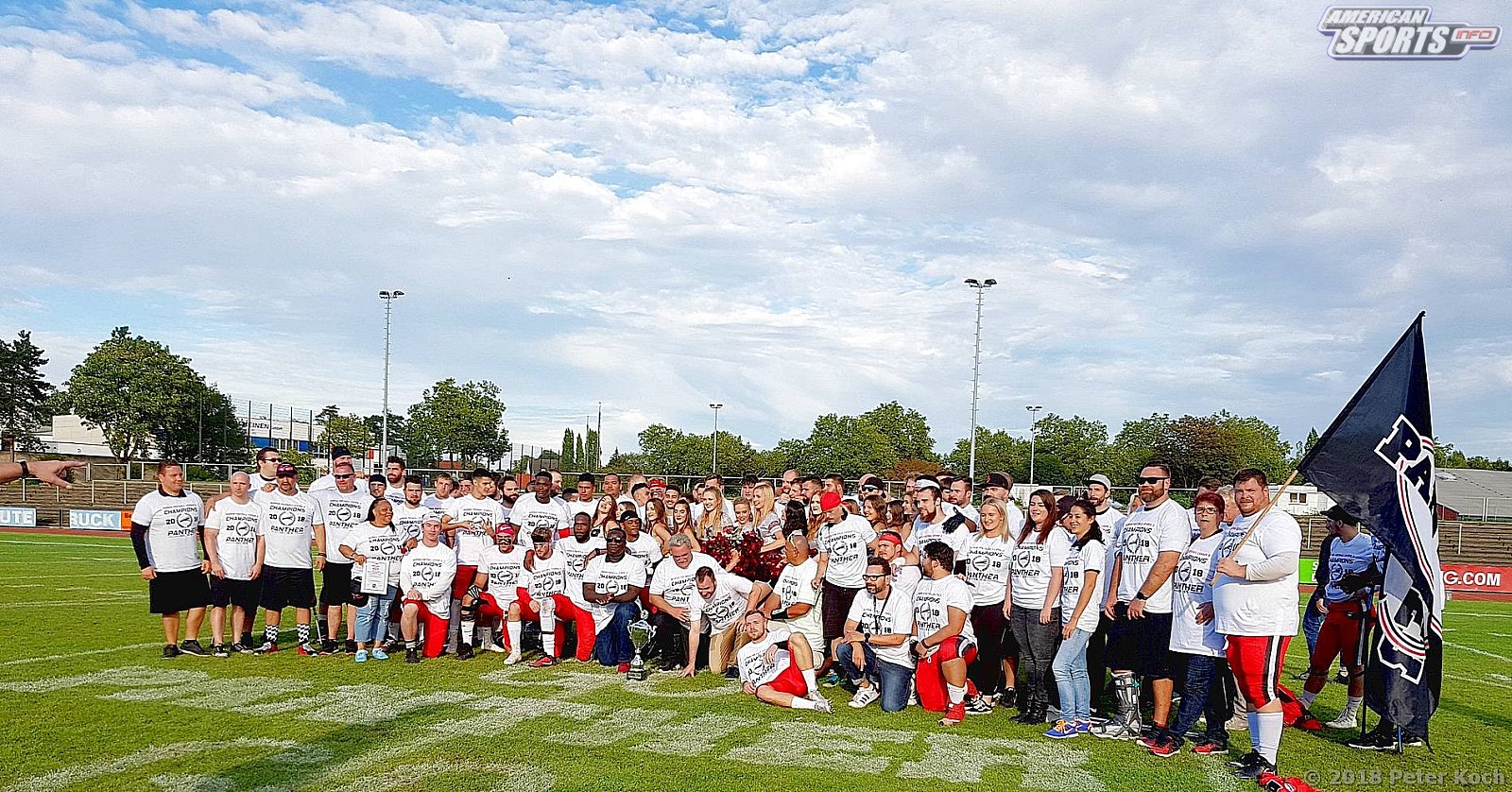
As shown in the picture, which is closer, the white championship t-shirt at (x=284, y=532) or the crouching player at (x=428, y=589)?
the crouching player at (x=428, y=589)

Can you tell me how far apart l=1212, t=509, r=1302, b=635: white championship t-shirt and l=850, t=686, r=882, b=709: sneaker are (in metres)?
2.74

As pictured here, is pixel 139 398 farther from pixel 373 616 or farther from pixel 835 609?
pixel 835 609

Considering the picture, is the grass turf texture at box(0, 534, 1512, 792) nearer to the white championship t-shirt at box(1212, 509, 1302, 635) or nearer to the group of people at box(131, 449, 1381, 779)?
the group of people at box(131, 449, 1381, 779)

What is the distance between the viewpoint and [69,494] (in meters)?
33.8

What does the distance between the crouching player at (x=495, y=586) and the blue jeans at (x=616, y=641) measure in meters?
0.96

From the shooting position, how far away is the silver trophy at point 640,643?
28.7 feet

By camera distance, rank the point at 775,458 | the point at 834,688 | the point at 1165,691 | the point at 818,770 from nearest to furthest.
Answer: the point at 818,770, the point at 1165,691, the point at 834,688, the point at 775,458

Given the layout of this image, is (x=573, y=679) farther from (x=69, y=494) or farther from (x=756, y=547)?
(x=69, y=494)

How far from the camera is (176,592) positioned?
9242 mm

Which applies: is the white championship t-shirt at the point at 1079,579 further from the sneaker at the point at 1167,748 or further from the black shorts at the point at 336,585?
the black shorts at the point at 336,585

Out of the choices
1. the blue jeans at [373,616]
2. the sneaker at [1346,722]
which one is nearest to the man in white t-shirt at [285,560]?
the blue jeans at [373,616]

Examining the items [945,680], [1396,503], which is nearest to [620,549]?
[945,680]

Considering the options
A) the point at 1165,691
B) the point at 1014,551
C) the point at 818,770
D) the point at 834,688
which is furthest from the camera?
the point at 834,688

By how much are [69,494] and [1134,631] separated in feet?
122
